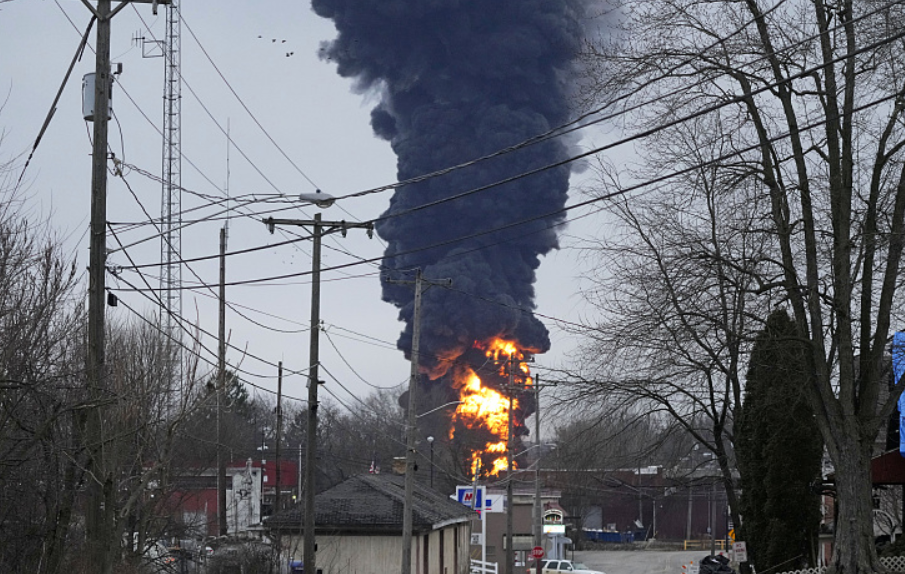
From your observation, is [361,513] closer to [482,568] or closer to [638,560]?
[482,568]

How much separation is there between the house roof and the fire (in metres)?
34.5

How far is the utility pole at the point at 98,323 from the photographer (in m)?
14.1

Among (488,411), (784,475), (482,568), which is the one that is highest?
(488,411)

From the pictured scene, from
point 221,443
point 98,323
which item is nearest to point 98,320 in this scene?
point 98,323

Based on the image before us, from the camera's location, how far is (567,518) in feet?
253

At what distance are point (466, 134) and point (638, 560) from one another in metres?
40.0

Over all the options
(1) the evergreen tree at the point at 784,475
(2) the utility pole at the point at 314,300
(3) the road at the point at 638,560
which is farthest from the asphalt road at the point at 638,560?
(2) the utility pole at the point at 314,300

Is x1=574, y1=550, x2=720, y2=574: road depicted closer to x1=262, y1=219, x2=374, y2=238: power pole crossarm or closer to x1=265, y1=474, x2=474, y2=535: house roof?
x1=265, y1=474, x2=474, y2=535: house roof

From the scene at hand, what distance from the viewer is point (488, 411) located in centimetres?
7550

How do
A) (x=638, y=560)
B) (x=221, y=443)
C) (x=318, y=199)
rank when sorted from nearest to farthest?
(x=318, y=199), (x=221, y=443), (x=638, y=560)

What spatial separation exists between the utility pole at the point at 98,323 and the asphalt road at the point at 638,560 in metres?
35.0

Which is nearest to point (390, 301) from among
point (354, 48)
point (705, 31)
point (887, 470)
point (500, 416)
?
point (500, 416)

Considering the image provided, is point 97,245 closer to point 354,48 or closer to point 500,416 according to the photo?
point 500,416

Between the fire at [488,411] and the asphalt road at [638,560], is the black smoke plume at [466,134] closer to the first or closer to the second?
the fire at [488,411]
